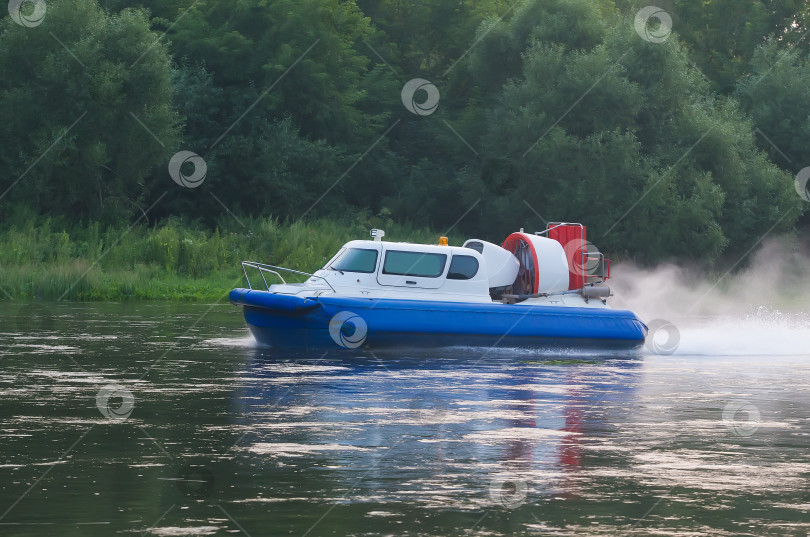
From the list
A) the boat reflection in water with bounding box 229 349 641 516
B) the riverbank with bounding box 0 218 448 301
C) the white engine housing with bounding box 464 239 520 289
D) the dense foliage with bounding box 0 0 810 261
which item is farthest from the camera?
the dense foliage with bounding box 0 0 810 261

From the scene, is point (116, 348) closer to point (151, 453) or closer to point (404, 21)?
point (151, 453)

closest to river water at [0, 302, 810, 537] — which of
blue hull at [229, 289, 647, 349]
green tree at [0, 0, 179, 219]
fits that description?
blue hull at [229, 289, 647, 349]

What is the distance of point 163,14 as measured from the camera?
56.6 meters

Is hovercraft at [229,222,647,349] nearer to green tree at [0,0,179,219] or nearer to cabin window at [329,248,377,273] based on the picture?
cabin window at [329,248,377,273]

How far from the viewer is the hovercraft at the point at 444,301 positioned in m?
21.8

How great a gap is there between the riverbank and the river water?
1290 cm

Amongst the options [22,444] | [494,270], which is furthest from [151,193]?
[22,444]

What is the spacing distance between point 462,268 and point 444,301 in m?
1.05

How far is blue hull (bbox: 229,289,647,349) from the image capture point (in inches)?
856

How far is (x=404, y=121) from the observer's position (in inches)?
2382

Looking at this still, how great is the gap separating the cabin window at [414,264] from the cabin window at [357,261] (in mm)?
238

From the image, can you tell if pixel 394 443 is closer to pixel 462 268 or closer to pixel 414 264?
pixel 414 264

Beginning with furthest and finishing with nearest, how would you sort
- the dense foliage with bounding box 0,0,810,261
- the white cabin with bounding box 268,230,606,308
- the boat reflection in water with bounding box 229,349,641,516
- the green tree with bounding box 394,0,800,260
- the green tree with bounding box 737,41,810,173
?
the green tree with bounding box 737,41,810,173
the green tree with bounding box 394,0,800,260
the dense foliage with bounding box 0,0,810,261
the white cabin with bounding box 268,230,606,308
the boat reflection in water with bounding box 229,349,641,516

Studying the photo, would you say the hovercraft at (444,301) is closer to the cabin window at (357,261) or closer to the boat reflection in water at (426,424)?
the cabin window at (357,261)
